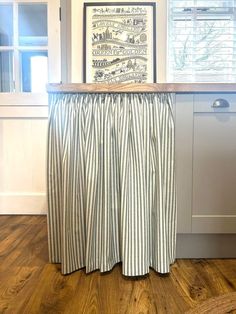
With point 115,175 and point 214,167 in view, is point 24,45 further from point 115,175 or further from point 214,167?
point 214,167

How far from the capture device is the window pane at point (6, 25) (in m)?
2.38

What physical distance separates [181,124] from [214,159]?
0.25m

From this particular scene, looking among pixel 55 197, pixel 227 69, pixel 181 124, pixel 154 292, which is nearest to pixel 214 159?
pixel 181 124

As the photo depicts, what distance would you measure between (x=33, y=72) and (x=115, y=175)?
4.77 feet

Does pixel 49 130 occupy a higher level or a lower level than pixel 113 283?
higher

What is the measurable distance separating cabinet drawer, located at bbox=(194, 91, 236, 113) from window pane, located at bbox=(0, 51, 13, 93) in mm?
1620

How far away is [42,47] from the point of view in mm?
2381

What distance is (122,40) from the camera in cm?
228

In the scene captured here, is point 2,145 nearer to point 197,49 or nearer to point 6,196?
point 6,196

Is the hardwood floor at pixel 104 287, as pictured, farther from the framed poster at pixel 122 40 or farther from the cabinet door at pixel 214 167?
the framed poster at pixel 122 40

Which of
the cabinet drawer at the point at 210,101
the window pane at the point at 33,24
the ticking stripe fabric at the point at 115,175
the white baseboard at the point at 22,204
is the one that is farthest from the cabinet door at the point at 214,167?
the window pane at the point at 33,24

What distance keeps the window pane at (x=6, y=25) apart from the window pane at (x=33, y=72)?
17 cm

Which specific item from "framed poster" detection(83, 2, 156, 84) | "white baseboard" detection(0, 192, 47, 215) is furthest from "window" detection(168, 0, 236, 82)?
"white baseboard" detection(0, 192, 47, 215)

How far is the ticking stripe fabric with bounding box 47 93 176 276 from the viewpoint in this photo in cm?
136
